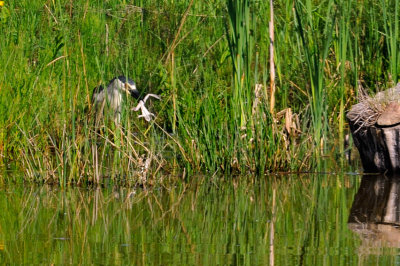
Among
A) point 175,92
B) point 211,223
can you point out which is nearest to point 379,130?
point 175,92

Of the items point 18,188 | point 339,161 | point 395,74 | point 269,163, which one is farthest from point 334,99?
point 18,188

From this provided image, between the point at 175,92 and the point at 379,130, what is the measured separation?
1.88 m

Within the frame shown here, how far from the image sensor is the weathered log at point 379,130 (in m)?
6.65

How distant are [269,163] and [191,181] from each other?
70 cm

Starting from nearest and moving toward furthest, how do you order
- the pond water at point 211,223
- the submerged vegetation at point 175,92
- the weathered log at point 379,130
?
1. the pond water at point 211,223
2. the submerged vegetation at point 175,92
3. the weathered log at point 379,130

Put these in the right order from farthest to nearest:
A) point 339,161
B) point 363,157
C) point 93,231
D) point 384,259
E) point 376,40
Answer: point 376,40
point 339,161
point 363,157
point 93,231
point 384,259

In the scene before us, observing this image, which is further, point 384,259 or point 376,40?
point 376,40

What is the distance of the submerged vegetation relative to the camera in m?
6.43

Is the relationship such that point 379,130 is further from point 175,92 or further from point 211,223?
point 211,223

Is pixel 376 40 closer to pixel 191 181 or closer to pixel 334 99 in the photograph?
pixel 334 99

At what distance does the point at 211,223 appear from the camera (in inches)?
194

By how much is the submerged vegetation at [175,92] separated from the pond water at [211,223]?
0.87ft

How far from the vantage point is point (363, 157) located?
7.03 metres

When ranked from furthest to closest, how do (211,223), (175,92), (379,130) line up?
(175,92) → (379,130) → (211,223)
